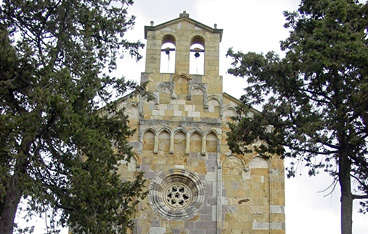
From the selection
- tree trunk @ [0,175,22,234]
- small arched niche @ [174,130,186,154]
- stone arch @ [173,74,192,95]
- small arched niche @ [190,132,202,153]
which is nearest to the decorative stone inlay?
small arched niche @ [174,130,186,154]

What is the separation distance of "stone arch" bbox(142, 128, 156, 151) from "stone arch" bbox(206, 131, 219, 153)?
1.47 meters

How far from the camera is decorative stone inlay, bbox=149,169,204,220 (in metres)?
17.9

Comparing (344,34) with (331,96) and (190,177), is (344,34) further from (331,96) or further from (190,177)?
(190,177)

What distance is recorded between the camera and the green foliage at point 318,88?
1259cm

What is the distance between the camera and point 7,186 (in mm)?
11734

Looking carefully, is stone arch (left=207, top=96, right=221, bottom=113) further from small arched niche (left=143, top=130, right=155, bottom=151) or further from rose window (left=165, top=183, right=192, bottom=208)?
rose window (left=165, top=183, right=192, bottom=208)

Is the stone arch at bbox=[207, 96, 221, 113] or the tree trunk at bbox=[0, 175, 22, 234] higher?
the stone arch at bbox=[207, 96, 221, 113]

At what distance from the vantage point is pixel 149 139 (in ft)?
61.4

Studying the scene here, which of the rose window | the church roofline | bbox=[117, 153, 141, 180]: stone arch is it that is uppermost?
the church roofline

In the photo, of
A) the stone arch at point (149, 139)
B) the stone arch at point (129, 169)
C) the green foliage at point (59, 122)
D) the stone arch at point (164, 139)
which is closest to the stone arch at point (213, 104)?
the stone arch at point (164, 139)

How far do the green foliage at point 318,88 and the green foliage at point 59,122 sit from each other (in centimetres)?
280

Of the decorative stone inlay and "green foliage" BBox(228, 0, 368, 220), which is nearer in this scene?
"green foliage" BBox(228, 0, 368, 220)

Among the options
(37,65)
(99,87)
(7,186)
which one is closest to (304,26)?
(99,87)

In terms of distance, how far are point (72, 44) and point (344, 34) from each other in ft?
17.0
